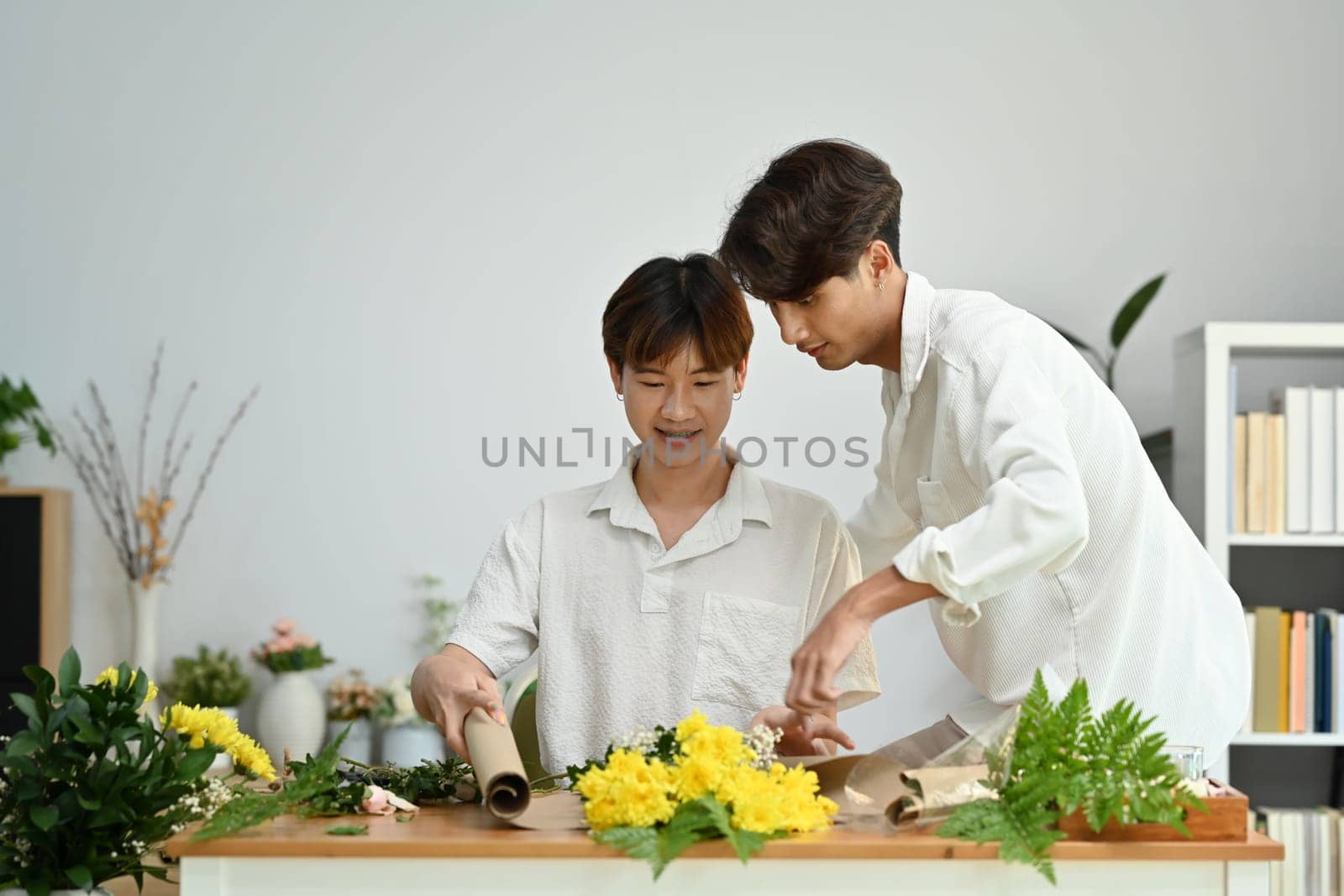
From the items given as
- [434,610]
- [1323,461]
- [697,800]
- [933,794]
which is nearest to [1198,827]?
[933,794]

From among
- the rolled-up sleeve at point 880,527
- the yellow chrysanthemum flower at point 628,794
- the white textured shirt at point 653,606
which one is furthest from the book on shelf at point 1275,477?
the yellow chrysanthemum flower at point 628,794

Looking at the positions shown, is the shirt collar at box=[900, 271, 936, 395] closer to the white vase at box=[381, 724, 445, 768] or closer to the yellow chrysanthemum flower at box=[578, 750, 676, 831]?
the yellow chrysanthemum flower at box=[578, 750, 676, 831]

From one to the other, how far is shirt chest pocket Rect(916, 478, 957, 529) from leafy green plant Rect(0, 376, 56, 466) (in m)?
2.87

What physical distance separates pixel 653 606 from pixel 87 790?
0.73 m

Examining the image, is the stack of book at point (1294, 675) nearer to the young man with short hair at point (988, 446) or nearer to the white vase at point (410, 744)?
the young man with short hair at point (988, 446)

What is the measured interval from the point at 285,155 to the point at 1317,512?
2942mm

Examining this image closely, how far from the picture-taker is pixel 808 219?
1.50m

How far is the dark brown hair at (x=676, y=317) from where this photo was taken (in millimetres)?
1744

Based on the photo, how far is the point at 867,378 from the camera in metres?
3.83

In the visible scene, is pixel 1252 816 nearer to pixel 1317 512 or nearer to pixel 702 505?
pixel 1317 512

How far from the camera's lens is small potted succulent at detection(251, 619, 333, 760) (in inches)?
142

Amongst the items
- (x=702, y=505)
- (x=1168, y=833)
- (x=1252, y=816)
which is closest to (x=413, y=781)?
(x=702, y=505)

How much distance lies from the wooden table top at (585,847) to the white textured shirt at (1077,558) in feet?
0.95

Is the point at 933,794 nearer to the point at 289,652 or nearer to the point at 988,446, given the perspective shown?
the point at 988,446
